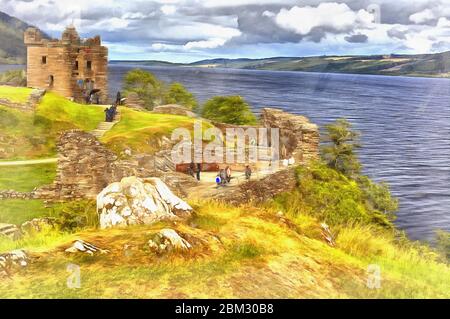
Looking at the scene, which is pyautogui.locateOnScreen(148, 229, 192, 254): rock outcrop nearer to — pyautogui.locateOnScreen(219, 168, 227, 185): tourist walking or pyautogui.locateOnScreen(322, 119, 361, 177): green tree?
pyautogui.locateOnScreen(219, 168, 227, 185): tourist walking

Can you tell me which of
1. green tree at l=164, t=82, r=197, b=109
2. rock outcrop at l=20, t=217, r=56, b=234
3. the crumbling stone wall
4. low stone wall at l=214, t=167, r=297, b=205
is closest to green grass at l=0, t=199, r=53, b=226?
rock outcrop at l=20, t=217, r=56, b=234

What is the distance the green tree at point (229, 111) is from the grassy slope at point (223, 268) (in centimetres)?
267

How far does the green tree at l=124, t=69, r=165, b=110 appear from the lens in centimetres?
1264

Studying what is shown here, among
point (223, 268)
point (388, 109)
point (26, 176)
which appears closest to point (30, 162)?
point (26, 176)

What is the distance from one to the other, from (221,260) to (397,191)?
18.1 ft

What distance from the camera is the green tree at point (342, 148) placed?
9766mm

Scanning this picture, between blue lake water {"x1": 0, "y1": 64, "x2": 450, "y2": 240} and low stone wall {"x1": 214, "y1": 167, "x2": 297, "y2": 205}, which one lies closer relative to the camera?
low stone wall {"x1": 214, "y1": 167, "x2": 297, "y2": 205}

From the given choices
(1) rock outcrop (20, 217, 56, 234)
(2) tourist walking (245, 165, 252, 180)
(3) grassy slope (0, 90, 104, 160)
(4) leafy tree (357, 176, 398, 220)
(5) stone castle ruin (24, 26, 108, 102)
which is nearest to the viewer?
(1) rock outcrop (20, 217, 56, 234)

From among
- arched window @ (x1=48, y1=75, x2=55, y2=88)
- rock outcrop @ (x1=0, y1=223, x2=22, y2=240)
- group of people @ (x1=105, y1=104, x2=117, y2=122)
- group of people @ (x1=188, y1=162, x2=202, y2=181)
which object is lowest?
rock outcrop @ (x1=0, y1=223, x2=22, y2=240)

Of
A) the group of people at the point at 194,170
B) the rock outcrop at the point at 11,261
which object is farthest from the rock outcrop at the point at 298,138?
the rock outcrop at the point at 11,261

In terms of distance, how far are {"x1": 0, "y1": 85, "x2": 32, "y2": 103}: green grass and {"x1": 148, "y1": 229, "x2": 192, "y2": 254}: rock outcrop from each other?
481 centimetres

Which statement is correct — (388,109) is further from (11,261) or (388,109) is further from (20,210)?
(11,261)

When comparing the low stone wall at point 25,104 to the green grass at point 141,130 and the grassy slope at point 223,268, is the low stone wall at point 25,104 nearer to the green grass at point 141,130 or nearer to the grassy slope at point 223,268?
the green grass at point 141,130

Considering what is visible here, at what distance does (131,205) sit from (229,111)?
4.01 meters
